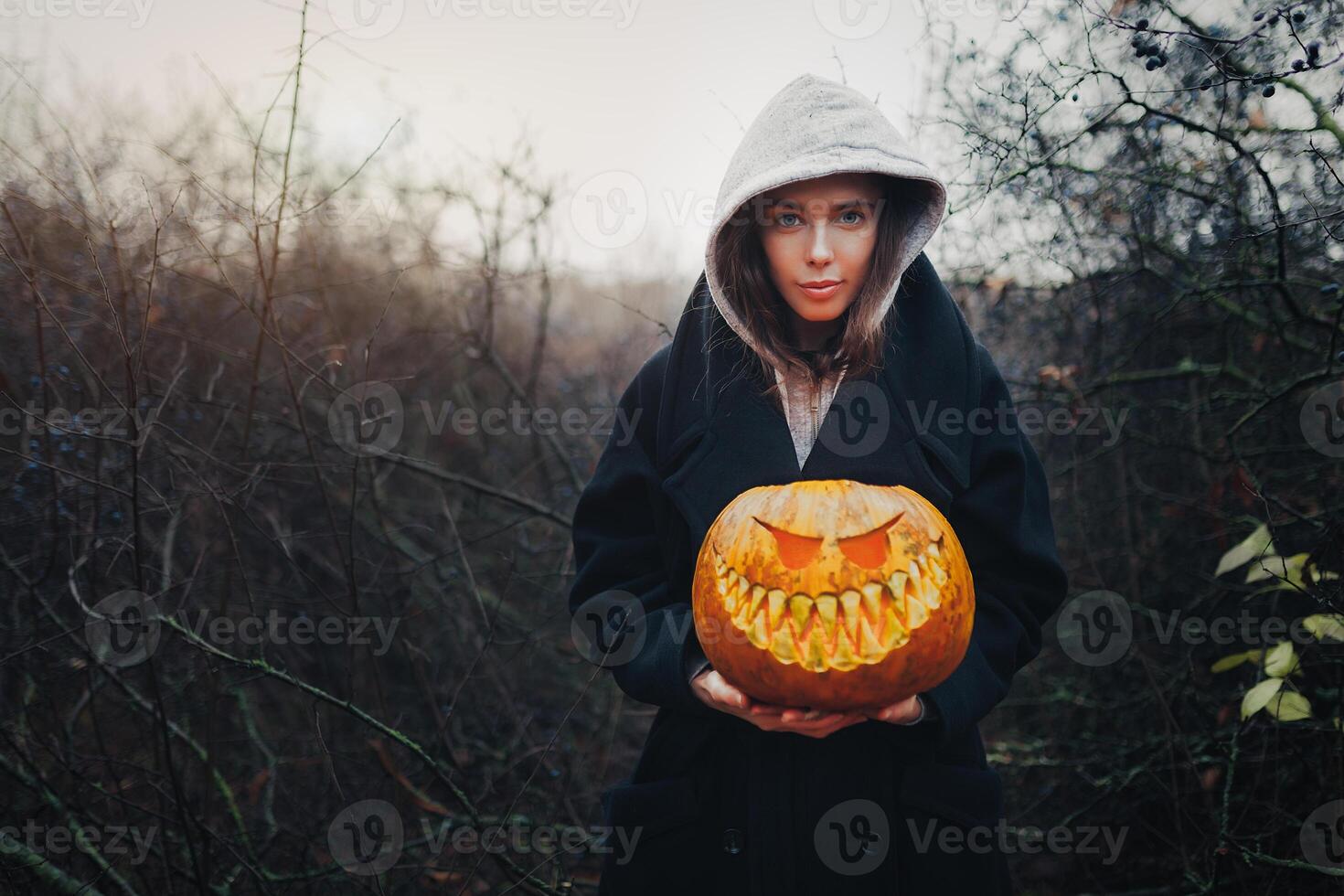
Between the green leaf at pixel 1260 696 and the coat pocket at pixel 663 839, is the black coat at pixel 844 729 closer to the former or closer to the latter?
the coat pocket at pixel 663 839

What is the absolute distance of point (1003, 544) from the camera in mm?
1809

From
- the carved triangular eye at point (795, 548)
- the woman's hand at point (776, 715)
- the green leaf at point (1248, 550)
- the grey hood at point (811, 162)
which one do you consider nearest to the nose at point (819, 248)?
the grey hood at point (811, 162)

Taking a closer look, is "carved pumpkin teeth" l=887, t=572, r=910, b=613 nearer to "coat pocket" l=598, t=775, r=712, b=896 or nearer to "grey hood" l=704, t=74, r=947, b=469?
"grey hood" l=704, t=74, r=947, b=469

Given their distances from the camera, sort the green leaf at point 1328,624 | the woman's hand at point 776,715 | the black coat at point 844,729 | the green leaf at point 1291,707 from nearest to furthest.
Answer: the woman's hand at point 776,715, the black coat at point 844,729, the green leaf at point 1328,624, the green leaf at point 1291,707

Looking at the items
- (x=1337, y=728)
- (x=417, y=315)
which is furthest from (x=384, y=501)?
(x=1337, y=728)

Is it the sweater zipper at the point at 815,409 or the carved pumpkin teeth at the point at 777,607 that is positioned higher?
the sweater zipper at the point at 815,409

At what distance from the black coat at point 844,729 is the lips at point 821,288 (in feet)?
0.75

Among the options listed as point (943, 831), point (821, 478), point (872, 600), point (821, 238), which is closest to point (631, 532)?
point (821, 478)

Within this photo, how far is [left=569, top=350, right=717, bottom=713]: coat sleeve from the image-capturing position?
6.03ft

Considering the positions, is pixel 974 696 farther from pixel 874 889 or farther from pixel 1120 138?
pixel 1120 138

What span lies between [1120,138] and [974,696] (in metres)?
2.25

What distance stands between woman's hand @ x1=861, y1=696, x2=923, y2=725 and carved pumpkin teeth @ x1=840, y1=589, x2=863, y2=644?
0.20 meters

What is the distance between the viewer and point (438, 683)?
13.4ft

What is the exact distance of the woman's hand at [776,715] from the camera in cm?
154
